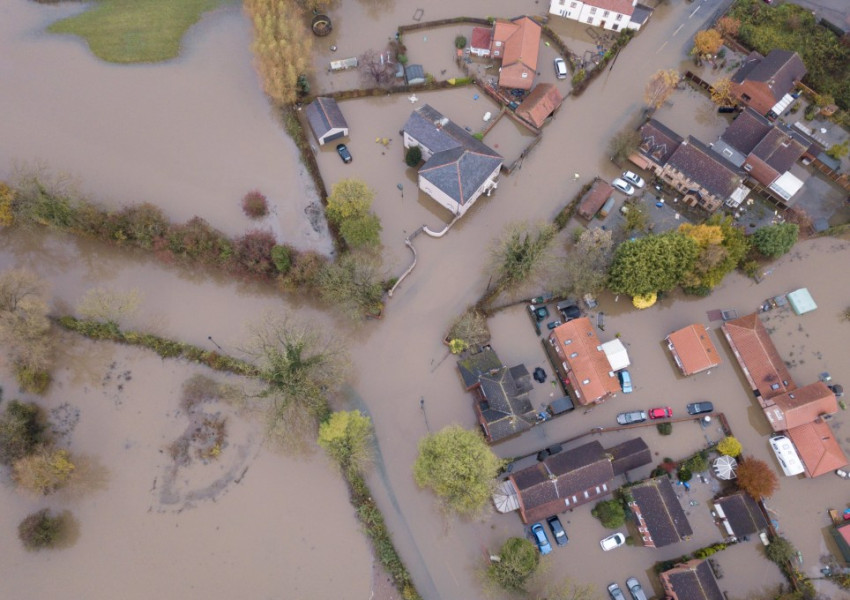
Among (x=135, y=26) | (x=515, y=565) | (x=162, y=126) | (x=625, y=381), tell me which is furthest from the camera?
(x=135, y=26)

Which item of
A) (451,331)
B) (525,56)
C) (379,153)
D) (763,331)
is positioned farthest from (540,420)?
(525,56)

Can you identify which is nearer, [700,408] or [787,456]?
[787,456]

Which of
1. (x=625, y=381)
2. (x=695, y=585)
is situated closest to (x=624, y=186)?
(x=625, y=381)

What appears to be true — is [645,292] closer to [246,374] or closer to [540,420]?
[540,420]

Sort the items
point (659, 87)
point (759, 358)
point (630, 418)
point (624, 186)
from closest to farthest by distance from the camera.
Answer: point (630, 418)
point (759, 358)
point (624, 186)
point (659, 87)

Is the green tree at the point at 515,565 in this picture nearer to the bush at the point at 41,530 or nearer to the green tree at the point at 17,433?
the bush at the point at 41,530

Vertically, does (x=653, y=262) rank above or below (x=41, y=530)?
below

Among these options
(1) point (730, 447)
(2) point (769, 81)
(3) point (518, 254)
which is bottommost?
(1) point (730, 447)

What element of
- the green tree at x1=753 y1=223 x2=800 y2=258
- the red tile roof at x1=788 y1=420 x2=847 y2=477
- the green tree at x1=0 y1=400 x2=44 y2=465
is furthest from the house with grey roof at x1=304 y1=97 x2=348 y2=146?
the red tile roof at x1=788 y1=420 x2=847 y2=477

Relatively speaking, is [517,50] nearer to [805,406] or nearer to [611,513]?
[805,406]
